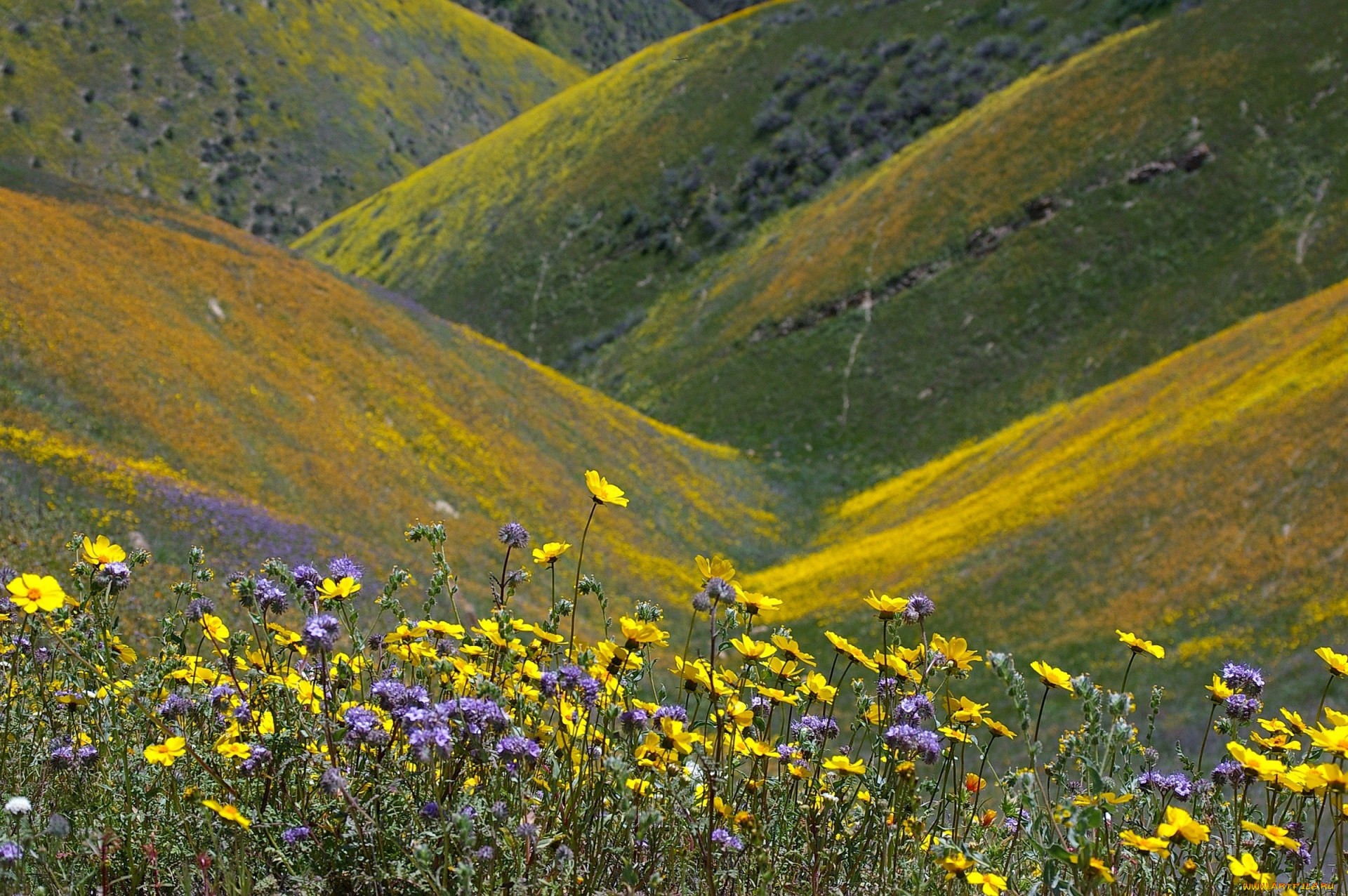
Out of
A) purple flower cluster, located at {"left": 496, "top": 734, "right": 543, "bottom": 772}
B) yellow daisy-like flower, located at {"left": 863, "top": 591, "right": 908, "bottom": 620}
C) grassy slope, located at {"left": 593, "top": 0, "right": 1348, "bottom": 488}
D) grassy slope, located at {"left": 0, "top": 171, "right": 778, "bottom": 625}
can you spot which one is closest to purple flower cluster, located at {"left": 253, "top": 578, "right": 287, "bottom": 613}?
purple flower cluster, located at {"left": 496, "top": 734, "right": 543, "bottom": 772}

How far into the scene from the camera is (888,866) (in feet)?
11.7

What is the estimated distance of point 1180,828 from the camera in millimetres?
2668

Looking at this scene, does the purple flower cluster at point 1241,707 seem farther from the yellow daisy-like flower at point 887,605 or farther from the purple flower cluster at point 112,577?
the purple flower cluster at point 112,577

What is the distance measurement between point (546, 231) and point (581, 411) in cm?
4618

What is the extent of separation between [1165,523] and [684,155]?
208 ft

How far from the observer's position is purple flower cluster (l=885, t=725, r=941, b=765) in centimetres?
289

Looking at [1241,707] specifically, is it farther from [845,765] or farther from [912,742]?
[845,765]

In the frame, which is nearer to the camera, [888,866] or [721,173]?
[888,866]

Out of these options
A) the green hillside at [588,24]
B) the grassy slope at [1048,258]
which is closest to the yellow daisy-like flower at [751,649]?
the grassy slope at [1048,258]

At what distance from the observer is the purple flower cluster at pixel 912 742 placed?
2889 millimetres

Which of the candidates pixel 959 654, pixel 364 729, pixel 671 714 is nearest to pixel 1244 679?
pixel 959 654

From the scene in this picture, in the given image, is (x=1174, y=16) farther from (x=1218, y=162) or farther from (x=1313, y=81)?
(x=1218, y=162)

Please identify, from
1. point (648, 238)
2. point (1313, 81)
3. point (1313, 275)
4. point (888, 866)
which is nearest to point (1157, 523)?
point (888, 866)

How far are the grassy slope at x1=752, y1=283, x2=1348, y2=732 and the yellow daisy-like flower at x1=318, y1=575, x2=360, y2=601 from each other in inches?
571
